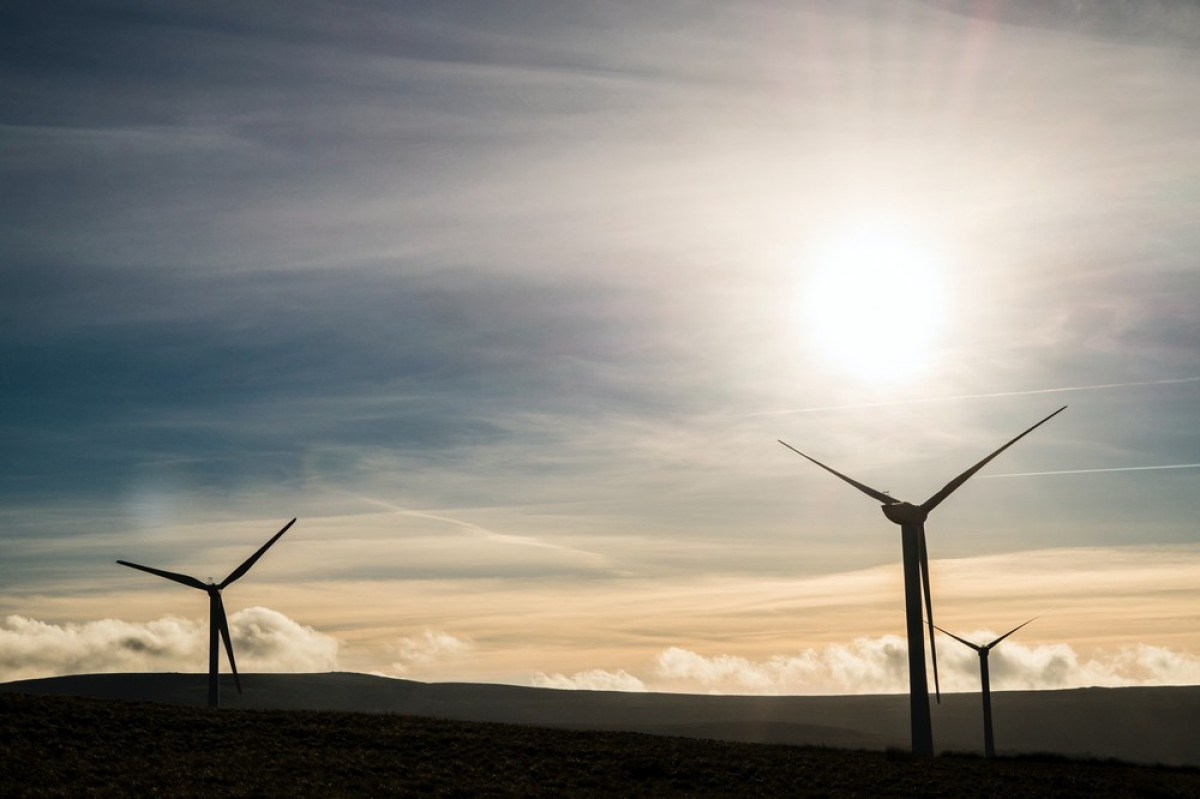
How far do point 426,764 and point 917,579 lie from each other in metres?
38.7

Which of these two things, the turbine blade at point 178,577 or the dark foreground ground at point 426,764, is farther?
the turbine blade at point 178,577

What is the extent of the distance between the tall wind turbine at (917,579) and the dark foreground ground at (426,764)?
3.19 m

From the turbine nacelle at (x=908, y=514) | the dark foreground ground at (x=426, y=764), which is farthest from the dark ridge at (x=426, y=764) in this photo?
the turbine nacelle at (x=908, y=514)

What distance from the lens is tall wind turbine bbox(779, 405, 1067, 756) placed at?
3339 inches

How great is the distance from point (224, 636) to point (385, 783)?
146 ft

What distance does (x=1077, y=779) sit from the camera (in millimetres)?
77375

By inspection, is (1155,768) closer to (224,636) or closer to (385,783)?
(385,783)

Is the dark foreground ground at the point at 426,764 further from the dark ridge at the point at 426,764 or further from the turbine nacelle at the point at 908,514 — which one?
the turbine nacelle at the point at 908,514

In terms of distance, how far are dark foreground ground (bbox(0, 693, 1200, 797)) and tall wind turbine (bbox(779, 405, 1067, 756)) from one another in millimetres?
3185

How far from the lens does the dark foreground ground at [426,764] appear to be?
206ft

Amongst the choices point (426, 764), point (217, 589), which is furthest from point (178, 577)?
point (426, 764)

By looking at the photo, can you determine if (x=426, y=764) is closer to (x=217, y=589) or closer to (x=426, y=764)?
(x=426, y=764)

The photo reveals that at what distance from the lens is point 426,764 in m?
71.6

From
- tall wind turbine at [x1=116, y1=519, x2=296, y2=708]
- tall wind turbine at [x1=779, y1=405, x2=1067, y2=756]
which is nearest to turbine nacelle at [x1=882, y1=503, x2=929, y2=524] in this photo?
tall wind turbine at [x1=779, y1=405, x2=1067, y2=756]
